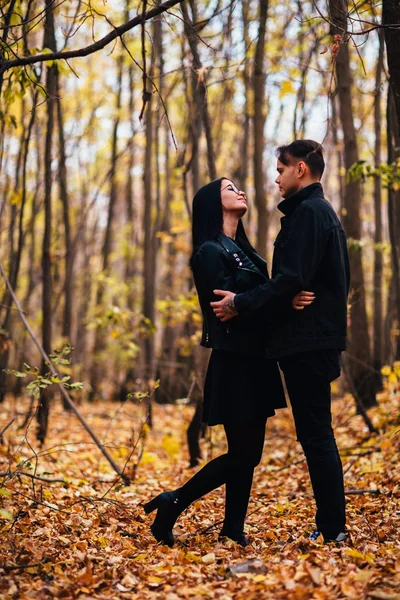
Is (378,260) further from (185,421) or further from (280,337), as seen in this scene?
(280,337)

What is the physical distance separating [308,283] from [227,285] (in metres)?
0.47

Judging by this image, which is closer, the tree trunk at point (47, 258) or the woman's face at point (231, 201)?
the woman's face at point (231, 201)

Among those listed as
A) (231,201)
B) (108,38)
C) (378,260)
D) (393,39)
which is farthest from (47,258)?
(378,260)

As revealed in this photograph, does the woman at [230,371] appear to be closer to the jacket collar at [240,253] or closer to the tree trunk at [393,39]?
the jacket collar at [240,253]

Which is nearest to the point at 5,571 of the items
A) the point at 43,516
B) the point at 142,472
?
the point at 43,516

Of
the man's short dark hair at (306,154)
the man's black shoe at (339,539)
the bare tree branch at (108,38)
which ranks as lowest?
the man's black shoe at (339,539)

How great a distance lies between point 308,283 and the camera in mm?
3555

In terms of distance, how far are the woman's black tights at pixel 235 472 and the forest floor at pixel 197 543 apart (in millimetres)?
210

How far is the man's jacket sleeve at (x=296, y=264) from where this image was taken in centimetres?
345

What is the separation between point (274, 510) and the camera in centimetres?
485

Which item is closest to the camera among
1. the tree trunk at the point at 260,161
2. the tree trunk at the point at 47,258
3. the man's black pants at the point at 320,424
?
the man's black pants at the point at 320,424

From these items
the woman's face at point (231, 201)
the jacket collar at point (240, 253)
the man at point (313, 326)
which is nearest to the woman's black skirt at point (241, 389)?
the man at point (313, 326)

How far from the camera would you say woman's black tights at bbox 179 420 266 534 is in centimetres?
370

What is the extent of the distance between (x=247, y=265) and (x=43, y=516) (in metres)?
2.28
